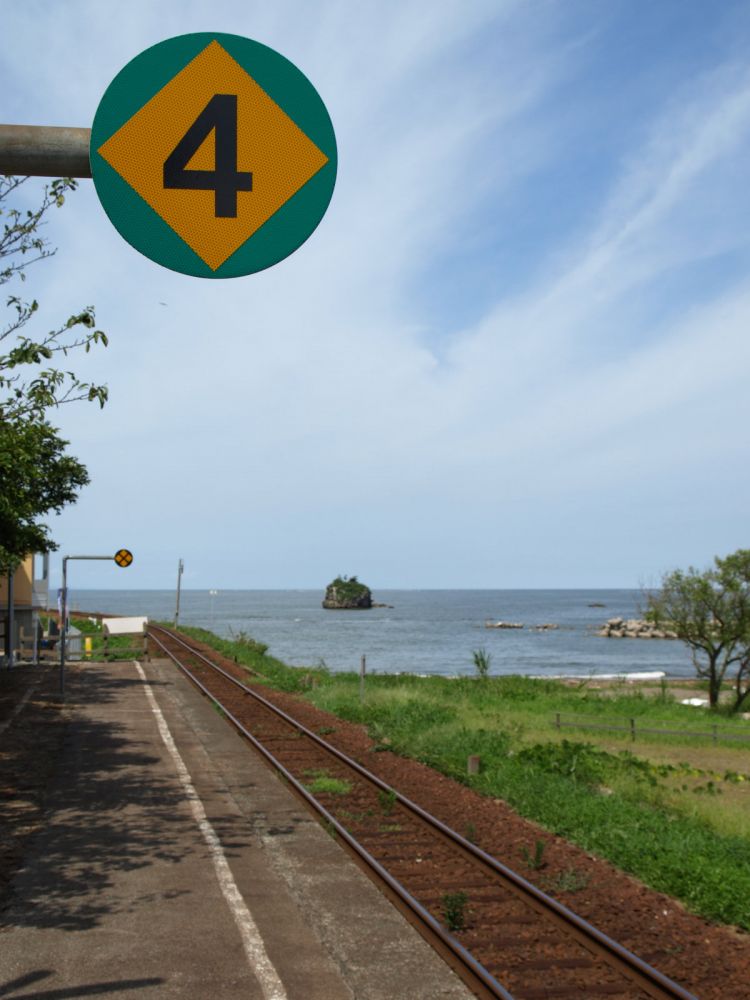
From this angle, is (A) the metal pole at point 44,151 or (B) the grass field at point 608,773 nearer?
(A) the metal pole at point 44,151

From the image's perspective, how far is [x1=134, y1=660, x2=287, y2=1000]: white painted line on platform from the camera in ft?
23.5

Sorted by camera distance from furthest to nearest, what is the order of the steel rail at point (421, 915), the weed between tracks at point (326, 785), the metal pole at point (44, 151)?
1. the weed between tracks at point (326, 785)
2. the steel rail at point (421, 915)
3. the metal pole at point (44, 151)

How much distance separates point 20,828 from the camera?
11.9 meters

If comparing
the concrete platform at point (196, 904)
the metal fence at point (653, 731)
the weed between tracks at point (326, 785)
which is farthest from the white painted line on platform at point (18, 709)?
the metal fence at point (653, 731)

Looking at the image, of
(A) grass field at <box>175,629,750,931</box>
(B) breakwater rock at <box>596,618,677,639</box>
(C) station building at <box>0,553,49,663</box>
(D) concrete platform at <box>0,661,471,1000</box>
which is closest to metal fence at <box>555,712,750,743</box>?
(A) grass field at <box>175,629,750,931</box>

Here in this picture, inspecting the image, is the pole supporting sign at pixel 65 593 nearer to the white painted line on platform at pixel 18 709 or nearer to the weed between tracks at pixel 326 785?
the white painted line on platform at pixel 18 709

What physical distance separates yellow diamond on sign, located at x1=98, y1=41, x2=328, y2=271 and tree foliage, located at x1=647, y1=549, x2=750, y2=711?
38.5 meters

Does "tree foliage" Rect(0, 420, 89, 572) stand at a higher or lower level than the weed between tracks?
higher

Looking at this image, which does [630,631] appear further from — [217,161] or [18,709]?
[217,161]

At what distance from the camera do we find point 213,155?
2562mm

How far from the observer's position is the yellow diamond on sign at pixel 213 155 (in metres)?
2.53

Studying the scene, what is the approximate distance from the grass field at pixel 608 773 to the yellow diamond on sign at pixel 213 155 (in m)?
9.11

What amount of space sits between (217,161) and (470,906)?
338 inches

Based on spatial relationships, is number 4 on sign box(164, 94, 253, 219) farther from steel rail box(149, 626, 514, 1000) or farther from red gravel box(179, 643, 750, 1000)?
red gravel box(179, 643, 750, 1000)
